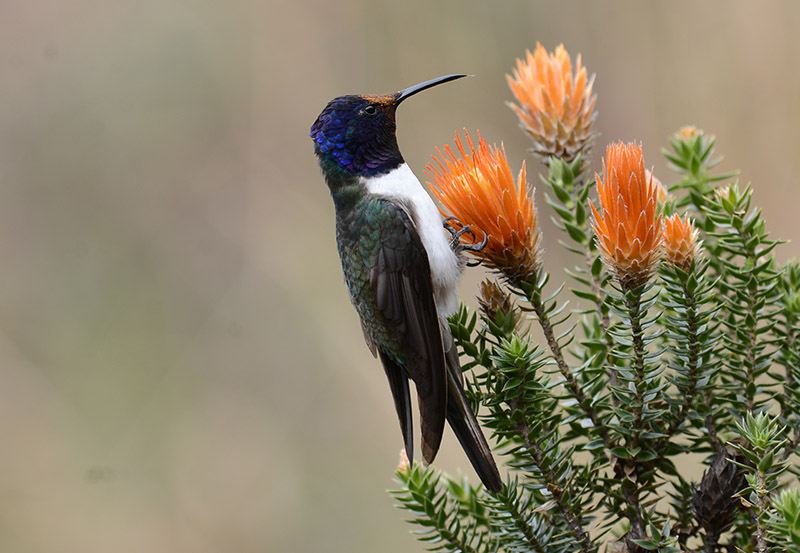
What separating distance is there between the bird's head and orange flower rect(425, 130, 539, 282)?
799mm

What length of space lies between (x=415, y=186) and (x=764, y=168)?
1.70m

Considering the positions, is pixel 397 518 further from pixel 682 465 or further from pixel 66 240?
pixel 66 240

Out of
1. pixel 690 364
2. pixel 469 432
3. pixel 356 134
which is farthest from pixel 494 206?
pixel 356 134

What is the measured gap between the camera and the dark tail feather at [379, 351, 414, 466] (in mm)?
1558

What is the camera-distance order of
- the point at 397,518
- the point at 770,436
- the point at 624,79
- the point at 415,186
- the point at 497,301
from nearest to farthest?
the point at 770,436 < the point at 497,301 < the point at 415,186 < the point at 624,79 < the point at 397,518

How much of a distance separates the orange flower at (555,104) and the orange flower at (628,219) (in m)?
0.43

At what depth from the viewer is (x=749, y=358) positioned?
1.23 meters

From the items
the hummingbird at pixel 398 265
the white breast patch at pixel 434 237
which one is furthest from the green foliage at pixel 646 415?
the white breast patch at pixel 434 237

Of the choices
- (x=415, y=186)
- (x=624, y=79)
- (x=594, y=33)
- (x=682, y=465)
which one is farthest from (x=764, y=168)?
(x=415, y=186)

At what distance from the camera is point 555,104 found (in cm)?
147

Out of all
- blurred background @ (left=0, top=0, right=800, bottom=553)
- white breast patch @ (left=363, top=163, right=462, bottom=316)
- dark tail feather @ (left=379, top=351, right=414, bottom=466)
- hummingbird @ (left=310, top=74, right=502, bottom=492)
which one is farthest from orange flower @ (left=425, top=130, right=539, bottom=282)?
blurred background @ (left=0, top=0, right=800, bottom=553)

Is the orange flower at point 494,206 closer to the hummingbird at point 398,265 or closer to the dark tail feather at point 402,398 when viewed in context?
the hummingbird at point 398,265

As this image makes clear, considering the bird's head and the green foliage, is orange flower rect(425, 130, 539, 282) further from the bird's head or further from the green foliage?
the bird's head

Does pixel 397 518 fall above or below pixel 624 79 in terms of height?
below
